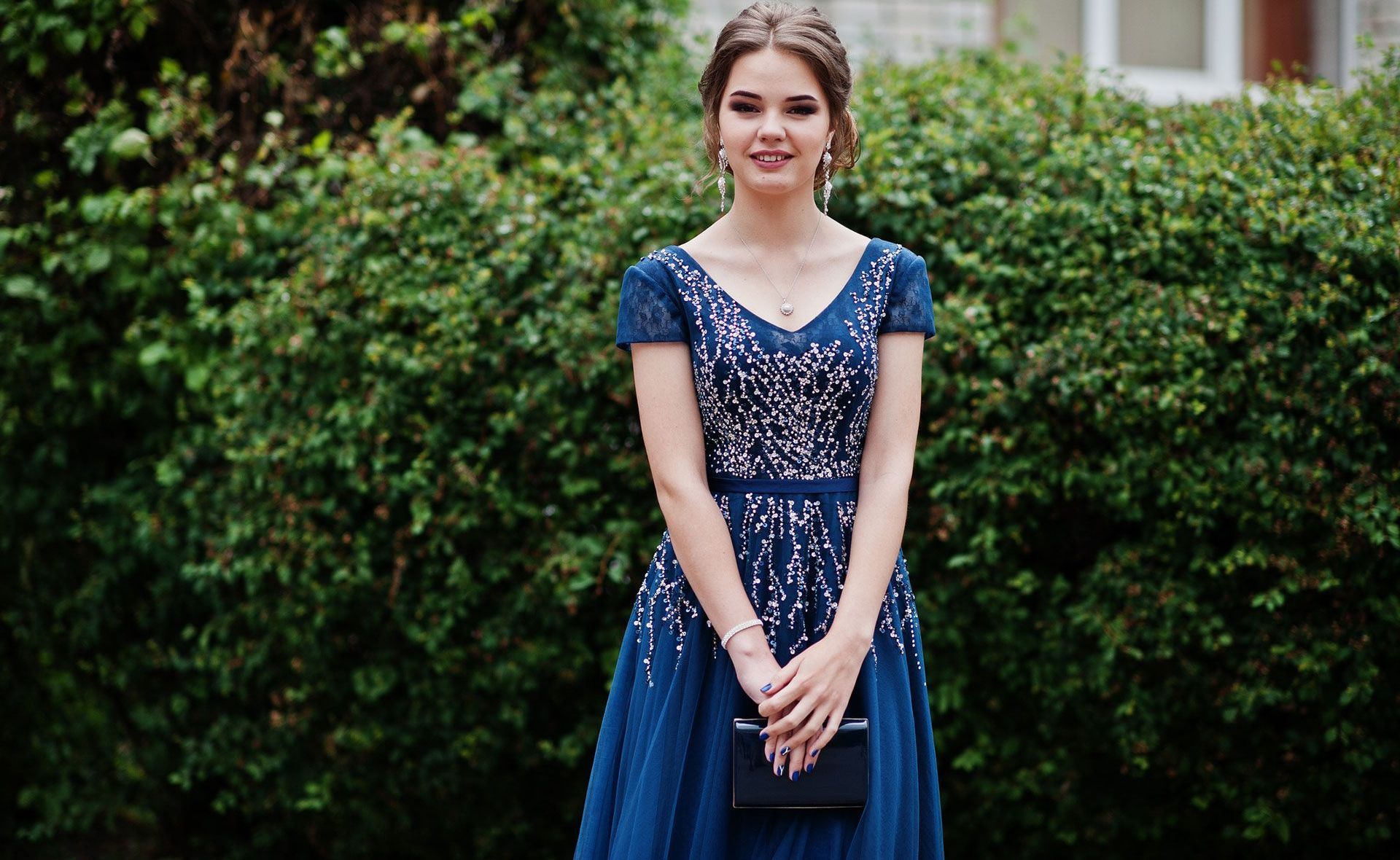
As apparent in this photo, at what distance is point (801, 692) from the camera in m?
2.19

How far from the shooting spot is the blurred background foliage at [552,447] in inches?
134

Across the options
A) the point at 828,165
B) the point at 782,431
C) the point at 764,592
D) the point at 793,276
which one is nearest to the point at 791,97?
the point at 828,165

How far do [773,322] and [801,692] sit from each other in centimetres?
68

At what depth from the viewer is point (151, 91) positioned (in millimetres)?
4375

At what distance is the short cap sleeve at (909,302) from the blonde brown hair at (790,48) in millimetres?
257

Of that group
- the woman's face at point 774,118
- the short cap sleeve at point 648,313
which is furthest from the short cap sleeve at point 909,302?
the short cap sleeve at point 648,313

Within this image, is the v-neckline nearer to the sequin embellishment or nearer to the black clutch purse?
the sequin embellishment

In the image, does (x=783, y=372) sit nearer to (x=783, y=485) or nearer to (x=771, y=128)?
(x=783, y=485)

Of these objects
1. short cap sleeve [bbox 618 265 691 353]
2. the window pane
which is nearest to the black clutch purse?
short cap sleeve [bbox 618 265 691 353]

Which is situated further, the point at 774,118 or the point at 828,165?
the point at 828,165

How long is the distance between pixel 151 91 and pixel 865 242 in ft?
9.84

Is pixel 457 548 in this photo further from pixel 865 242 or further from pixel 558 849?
pixel 865 242

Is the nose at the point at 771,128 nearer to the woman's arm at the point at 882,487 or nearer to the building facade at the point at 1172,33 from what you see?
the woman's arm at the point at 882,487

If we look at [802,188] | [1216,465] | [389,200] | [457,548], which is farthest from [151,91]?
[1216,465]
